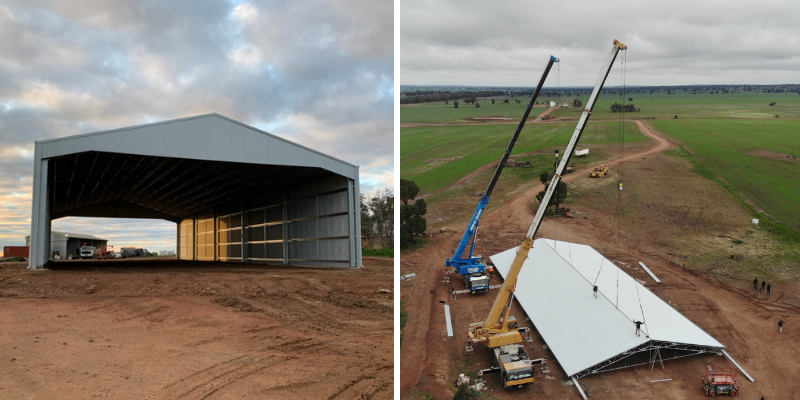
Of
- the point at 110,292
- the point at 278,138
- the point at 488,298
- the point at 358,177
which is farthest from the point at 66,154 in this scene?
the point at 488,298

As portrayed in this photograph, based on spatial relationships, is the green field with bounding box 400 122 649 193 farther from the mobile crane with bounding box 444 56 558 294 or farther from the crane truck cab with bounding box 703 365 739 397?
the crane truck cab with bounding box 703 365 739 397

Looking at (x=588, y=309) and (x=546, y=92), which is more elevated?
(x=546, y=92)

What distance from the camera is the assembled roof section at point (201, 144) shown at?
16.2 meters

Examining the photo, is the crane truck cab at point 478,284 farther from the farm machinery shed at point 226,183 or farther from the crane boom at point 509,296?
the farm machinery shed at point 226,183

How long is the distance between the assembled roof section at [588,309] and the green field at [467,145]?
4.25 meters

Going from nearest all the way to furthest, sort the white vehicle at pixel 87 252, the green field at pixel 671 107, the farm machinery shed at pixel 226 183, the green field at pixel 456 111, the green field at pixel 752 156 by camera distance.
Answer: the green field at pixel 752 156, the green field at pixel 671 107, the farm machinery shed at pixel 226 183, the green field at pixel 456 111, the white vehicle at pixel 87 252

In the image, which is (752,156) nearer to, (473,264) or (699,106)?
(699,106)

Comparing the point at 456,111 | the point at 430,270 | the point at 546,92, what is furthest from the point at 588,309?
the point at 456,111

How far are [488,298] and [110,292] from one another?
11.1 meters

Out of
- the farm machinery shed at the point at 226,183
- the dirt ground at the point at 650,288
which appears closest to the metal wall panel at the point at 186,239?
the farm machinery shed at the point at 226,183

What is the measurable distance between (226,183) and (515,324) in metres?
19.5

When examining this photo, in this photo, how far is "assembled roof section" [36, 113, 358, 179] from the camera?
16.2 m

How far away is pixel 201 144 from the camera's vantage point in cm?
1734

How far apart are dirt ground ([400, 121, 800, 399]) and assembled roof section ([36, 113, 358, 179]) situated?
6904 millimetres
